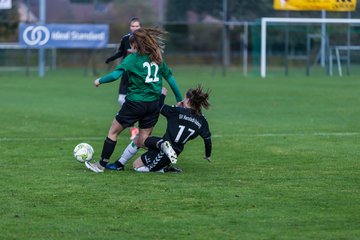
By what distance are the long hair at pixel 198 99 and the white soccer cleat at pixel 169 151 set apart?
22.7 inches

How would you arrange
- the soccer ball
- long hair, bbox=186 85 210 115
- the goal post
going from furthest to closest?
the goal post, the soccer ball, long hair, bbox=186 85 210 115

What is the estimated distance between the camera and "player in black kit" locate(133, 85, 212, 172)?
1052 centimetres

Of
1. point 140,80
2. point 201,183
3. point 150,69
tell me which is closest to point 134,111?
point 140,80

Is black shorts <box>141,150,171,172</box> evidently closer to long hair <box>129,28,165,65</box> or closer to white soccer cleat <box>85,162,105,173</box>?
white soccer cleat <box>85,162,105,173</box>

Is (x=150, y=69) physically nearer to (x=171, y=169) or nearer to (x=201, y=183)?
(x=171, y=169)

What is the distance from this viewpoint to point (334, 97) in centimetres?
2366

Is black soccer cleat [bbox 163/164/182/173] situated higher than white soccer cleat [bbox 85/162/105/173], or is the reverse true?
white soccer cleat [bbox 85/162/105/173]

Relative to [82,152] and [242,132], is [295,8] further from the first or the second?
[82,152]

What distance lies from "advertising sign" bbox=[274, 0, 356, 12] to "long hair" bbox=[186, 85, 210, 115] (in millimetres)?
25377

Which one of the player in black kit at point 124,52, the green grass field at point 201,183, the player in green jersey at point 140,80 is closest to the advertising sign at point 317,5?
the green grass field at point 201,183

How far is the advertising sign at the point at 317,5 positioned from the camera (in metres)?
35.2

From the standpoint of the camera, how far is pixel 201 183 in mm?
9680

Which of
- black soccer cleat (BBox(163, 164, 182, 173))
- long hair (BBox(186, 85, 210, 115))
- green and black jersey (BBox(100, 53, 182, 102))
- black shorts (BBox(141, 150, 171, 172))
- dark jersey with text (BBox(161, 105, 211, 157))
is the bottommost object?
black soccer cleat (BBox(163, 164, 182, 173))

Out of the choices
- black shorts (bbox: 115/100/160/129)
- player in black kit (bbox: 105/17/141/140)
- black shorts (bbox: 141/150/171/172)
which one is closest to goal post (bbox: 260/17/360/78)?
player in black kit (bbox: 105/17/141/140)
